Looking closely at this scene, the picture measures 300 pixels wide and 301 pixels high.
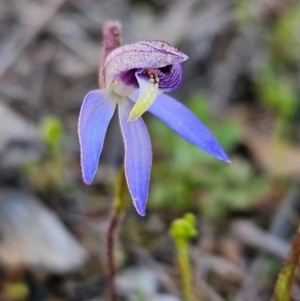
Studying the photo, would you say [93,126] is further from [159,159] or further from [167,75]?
[159,159]

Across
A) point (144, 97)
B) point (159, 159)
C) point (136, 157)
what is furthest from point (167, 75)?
point (159, 159)

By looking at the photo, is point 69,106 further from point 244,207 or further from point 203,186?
point 244,207

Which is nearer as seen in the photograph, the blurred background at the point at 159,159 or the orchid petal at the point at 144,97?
the orchid petal at the point at 144,97

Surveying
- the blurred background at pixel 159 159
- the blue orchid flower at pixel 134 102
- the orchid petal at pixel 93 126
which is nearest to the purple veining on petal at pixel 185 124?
the blue orchid flower at pixel 134 102

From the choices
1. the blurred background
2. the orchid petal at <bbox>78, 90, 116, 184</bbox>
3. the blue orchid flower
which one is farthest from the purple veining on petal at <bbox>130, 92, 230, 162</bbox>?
the blurred background

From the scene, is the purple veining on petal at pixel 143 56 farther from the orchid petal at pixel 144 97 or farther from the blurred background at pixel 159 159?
the blurred background at pixel 159 159

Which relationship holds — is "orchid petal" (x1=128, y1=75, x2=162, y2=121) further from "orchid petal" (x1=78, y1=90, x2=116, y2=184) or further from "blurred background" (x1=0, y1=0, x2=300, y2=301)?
"blurred background" (x1=0, y1=0, x2=300, y2=301)
